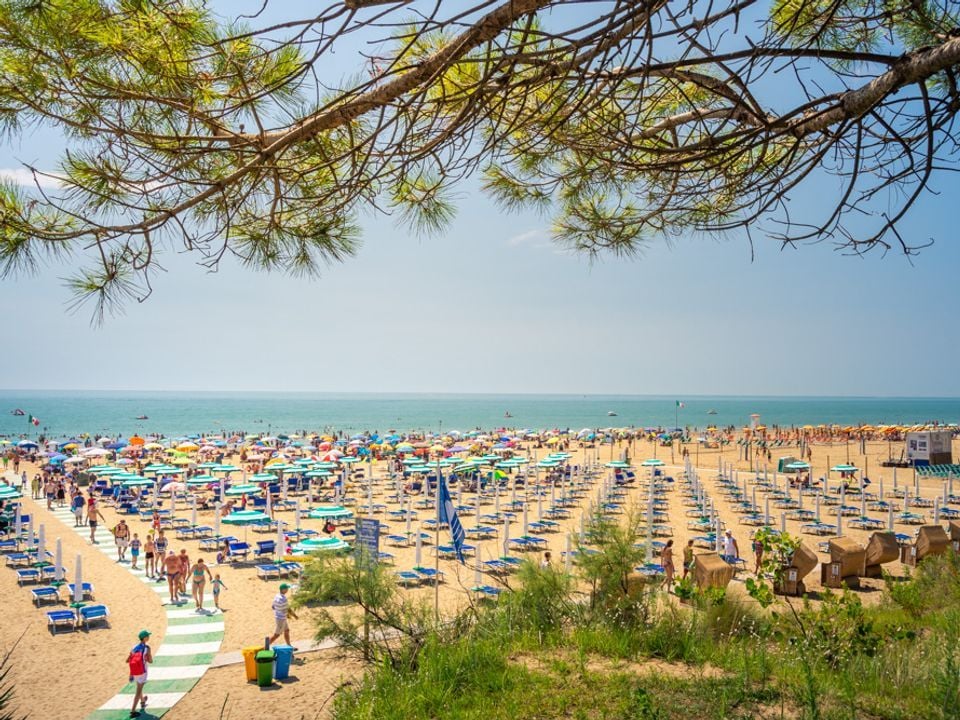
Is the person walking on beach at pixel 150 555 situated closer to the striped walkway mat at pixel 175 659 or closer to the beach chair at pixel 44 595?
the striped walkway mat at pixel 175 659

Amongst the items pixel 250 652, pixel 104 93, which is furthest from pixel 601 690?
pixel 250 652

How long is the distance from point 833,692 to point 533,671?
75.3 inches

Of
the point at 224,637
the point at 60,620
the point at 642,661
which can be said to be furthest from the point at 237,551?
the point at 642,661

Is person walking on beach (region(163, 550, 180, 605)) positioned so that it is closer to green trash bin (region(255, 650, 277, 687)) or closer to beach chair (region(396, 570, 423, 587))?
beach chair (region(396, 570, 423, 587))

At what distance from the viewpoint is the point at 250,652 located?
324 inches

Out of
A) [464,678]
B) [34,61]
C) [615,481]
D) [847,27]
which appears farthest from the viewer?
[615,481]

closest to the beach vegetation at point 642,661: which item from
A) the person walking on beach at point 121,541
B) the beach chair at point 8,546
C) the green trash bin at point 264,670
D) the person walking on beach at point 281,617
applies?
the green trash bin at point 264,670

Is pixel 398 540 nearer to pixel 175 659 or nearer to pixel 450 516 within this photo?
pixel 175 659

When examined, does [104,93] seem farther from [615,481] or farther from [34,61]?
[615,481]

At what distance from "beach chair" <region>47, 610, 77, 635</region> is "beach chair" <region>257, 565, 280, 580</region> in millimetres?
3711

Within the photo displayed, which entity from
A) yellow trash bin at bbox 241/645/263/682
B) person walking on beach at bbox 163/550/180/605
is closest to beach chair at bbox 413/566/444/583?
person walking on beach at bbox 163/550/180/605

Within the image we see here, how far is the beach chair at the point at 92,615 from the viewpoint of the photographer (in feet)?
33.8

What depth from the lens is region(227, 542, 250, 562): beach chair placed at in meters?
15.0

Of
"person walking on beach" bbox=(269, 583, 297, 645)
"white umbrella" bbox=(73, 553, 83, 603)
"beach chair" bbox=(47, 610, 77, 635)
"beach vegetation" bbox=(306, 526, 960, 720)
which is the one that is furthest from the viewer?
"white umbrella" bbox=(73, 553, 83, 603)
